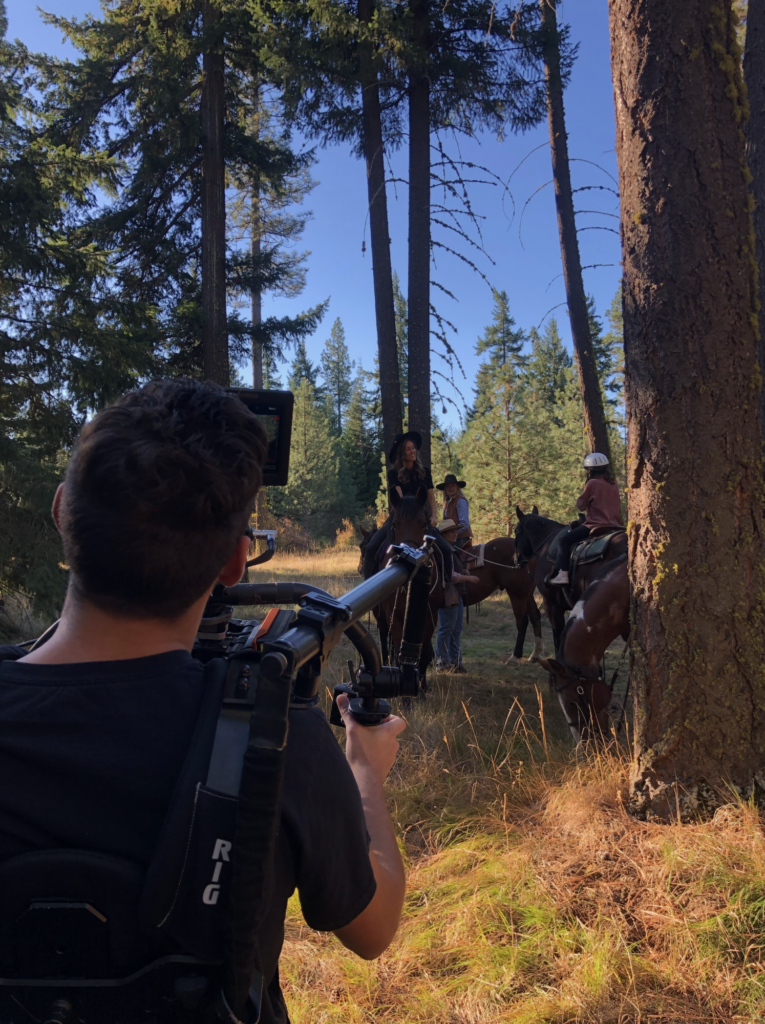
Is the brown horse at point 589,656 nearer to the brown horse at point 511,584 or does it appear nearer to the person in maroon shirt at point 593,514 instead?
the person in maroon shirt at point 593,514

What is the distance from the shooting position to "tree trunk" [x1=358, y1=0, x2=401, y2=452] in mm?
10125

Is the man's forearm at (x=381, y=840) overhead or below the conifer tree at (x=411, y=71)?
below

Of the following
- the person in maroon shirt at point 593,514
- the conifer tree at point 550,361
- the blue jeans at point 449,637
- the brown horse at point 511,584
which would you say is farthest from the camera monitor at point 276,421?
the conifer tree at point 550,361

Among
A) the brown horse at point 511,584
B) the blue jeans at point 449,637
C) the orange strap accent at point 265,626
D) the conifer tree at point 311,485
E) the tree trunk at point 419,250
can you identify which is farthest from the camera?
the conifer tree at point 311,485

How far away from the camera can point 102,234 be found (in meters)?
12.0

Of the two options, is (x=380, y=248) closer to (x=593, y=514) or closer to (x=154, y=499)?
(x=593, y=514)

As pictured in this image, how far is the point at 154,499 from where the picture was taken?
95 centimetres

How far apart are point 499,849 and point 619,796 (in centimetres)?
72

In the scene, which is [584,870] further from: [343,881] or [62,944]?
[62,944]

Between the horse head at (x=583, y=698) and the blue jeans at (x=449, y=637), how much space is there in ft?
10.8

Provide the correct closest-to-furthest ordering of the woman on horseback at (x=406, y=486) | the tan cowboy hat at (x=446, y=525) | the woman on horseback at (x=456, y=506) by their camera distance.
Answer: the woman on horseback at (x=406, y=486) → the tan cowboy hat at (x=446, y=525) → the woman on horseback at (x=456, y=506)

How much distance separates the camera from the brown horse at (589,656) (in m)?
4.52

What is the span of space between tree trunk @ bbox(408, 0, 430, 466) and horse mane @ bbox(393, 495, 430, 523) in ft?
12.7

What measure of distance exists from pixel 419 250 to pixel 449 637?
6175mm
